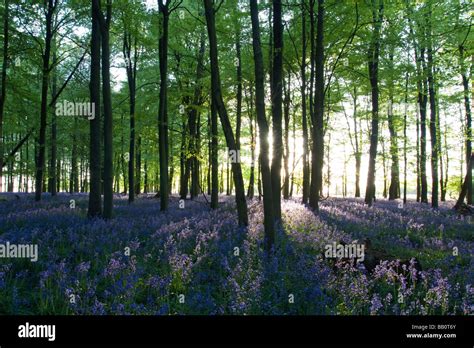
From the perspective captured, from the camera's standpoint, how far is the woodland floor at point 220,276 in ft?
15.4

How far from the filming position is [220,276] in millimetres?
6113

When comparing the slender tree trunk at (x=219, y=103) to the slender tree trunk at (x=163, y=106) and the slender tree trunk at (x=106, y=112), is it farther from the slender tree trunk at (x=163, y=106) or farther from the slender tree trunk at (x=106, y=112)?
the slender tree trunk at (x=163, y=106)

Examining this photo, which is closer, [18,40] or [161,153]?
[161,153]

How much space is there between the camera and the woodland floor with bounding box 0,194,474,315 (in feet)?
15.4

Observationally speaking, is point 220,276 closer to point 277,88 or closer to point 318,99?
point 277,88

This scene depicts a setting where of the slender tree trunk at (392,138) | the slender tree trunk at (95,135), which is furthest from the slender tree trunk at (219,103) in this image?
the slender tree trunk at (392,138)

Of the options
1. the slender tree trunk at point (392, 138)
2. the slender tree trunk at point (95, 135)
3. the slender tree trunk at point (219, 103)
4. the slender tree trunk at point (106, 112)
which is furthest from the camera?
the slender tree trunk at point (392, 138)

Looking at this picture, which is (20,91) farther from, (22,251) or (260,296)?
(260,296)

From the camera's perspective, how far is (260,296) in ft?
16.5

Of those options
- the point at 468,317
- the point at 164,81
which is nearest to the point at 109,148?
the point at 164,81

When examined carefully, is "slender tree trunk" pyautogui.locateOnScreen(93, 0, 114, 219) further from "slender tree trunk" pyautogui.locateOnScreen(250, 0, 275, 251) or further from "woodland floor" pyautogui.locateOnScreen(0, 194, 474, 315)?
"slender tree trunk" pyautogui.locateOnScreen(250, 0, 275, 251)

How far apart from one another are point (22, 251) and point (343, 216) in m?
11.5

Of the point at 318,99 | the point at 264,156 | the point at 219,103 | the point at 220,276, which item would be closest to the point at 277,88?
the point at 219,103

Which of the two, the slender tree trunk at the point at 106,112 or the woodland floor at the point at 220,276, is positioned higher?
the slender tree trunk at the point at 106,112
